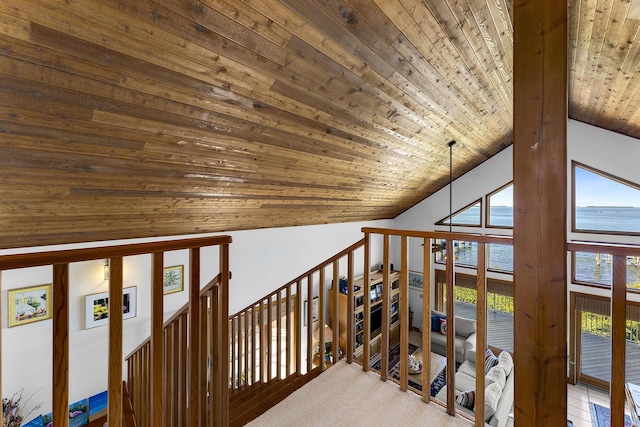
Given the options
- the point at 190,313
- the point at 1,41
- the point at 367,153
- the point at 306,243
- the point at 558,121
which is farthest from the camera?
the point at 306,243

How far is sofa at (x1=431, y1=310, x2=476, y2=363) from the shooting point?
579cm

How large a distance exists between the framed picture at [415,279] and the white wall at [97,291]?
339 centimetres

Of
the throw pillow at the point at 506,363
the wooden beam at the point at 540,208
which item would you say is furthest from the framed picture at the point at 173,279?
the throw pillow at the point at 506,363

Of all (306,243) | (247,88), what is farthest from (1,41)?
(306,243)

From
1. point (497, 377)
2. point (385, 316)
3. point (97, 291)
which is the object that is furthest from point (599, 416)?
point (97, 291)

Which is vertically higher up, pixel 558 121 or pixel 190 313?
pixel 558 121

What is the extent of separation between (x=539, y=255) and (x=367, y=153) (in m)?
3.28

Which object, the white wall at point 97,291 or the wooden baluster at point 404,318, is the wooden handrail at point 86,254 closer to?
the wooden baluster at point 404,318

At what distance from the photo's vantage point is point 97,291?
3506mm

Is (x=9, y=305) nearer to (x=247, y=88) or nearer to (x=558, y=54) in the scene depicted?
(x=247, y=88)

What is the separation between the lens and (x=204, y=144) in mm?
2787

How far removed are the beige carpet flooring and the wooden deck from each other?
9.78 feet

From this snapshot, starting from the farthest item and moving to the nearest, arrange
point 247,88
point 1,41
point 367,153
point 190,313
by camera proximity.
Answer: point 367,153, point 247,88, point 1,41, point 190,313

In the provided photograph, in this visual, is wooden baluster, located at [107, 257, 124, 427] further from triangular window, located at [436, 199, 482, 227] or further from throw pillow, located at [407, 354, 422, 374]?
triangular window, located at [436, 199, 482, 227]
